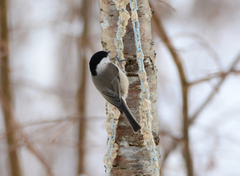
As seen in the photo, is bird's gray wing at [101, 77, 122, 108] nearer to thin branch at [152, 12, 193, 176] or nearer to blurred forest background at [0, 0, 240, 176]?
thin branch at [152, 12, 193, 176]

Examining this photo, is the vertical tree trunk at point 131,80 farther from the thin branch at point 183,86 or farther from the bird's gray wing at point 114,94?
the thin branch at point 183,86

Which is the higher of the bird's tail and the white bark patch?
the white bark patch

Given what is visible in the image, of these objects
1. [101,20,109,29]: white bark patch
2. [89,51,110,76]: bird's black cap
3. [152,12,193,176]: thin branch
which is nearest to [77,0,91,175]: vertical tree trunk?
[152,12,193,176]: thin branch

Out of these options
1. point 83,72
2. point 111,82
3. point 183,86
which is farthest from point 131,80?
point 83,72

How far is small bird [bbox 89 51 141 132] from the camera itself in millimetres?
1028

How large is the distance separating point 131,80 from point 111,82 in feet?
0.86

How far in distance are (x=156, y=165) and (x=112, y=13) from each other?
26.0 inches

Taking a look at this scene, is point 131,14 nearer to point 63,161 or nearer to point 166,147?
point 166,147

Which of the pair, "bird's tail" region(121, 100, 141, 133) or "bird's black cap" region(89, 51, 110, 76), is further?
"bird's black cap" region(89, 51, 110, 76)

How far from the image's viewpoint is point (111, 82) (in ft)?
A: 4.23

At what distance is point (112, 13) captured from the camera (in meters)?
1.03

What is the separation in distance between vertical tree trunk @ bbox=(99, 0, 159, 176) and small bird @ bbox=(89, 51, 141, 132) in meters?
0.04

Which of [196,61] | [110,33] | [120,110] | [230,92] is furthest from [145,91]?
[230,92]

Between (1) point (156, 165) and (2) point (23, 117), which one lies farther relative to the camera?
(2) point (23, 117)
